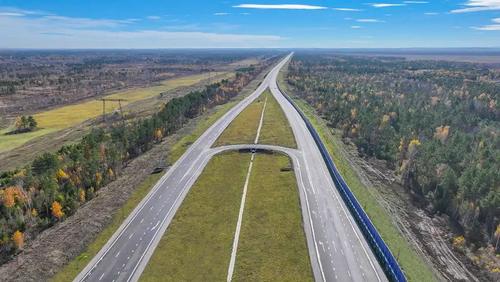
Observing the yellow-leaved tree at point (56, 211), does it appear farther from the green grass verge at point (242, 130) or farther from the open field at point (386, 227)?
the open field at point (386, 227)

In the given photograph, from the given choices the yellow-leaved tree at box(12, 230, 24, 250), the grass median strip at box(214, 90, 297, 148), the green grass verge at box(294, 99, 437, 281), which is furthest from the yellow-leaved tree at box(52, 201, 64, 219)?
the green grass verge at box(294, 99, 437, 281)

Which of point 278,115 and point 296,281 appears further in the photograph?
point 278,115

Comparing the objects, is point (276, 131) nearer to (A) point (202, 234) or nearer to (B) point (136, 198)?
(B) point (136, 198)

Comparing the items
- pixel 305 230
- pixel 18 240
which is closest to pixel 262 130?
pixel 305 230

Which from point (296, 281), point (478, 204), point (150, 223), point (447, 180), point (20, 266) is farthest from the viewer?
point (447, 180)

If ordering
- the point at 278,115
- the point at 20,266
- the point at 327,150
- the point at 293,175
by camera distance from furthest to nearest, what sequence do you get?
the point at 278,115 < the point at 327,150 < the point at 293,175 < the point at 20,266

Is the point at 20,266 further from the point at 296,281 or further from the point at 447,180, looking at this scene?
the point at 447,180

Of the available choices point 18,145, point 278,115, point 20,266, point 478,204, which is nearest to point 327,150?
point 478,204
